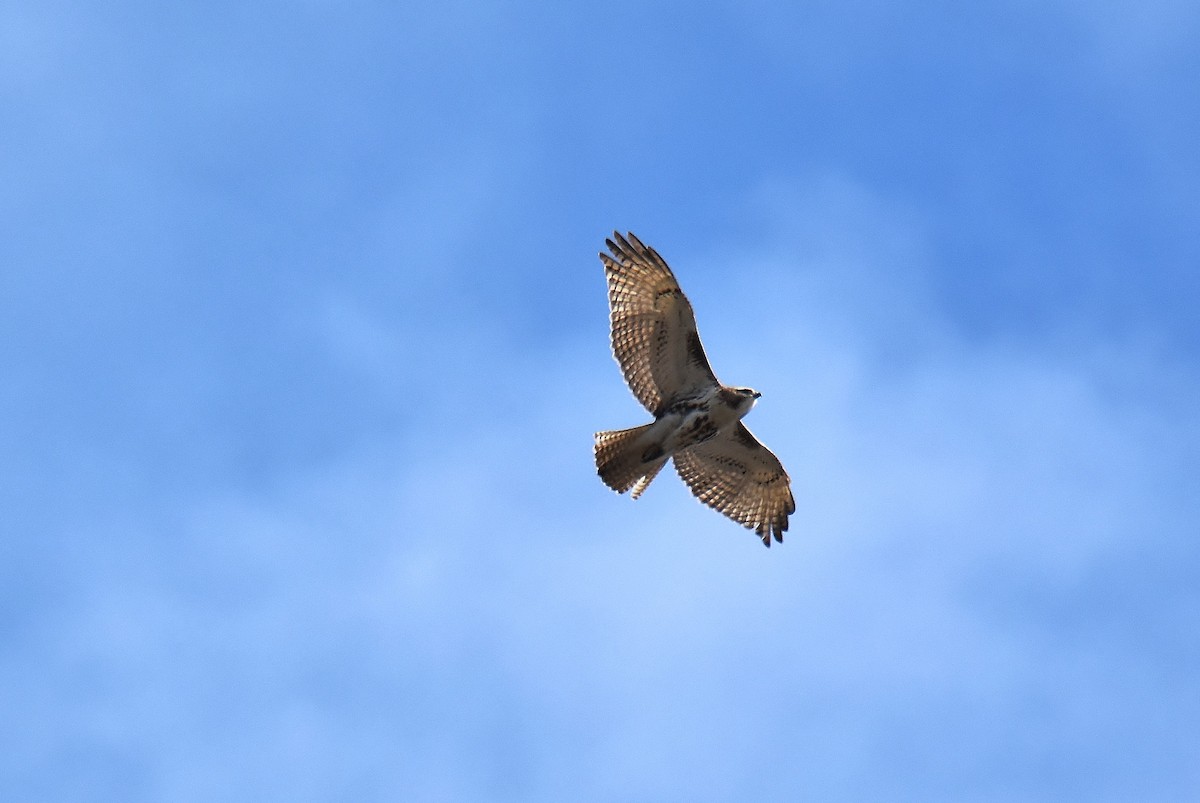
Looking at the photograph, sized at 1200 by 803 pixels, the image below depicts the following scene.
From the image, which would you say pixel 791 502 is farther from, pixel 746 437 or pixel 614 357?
pixel 614 357

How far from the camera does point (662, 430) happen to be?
23.2 meters

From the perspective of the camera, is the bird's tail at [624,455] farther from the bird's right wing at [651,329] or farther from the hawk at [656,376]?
the bird's right wing at [651,329]

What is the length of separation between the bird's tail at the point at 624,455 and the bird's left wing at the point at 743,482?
122 centimetres

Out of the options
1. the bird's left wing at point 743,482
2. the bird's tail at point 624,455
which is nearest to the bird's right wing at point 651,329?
the bird's tail at point 624,455

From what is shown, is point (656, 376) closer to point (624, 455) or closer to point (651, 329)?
point (651, 329)

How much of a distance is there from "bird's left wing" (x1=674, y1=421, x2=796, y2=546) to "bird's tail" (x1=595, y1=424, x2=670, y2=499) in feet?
4.01

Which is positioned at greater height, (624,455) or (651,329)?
(651,329)

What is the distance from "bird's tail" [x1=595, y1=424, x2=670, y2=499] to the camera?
75.8 ft

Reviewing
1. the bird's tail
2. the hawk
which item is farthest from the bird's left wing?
the bird's tail

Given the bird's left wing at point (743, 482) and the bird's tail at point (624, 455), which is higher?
the bird's left wing at point (743, 482)

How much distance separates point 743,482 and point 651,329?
3.28 meters

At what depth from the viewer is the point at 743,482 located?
25.1 meters

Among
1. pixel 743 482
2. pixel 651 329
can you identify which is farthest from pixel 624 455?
pixel 743 482

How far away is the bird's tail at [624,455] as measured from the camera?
23094 mm
